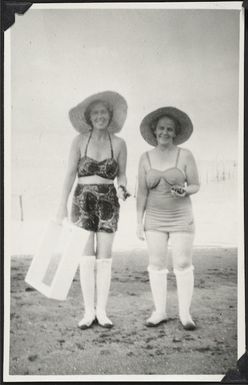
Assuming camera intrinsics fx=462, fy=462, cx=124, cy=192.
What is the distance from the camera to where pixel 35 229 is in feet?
5.13

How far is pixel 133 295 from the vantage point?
5.10 feet

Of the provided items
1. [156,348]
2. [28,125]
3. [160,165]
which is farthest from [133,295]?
[28,125]

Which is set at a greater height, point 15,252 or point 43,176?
point 43,176

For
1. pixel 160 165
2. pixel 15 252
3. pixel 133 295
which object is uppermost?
pixel 160 165

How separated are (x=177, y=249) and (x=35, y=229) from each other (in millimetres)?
485

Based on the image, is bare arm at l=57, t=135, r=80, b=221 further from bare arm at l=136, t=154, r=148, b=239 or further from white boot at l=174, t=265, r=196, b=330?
white boot at l=174, t=265, r=196, b=330

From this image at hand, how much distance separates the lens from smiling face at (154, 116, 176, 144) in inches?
62.0

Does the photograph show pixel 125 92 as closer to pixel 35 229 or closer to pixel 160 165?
pixel 160 165

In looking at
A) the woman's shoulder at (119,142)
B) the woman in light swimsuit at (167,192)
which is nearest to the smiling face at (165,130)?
the woman in light swimsuit at (167,192)

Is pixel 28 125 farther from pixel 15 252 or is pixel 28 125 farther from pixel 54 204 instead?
pixel 15 252

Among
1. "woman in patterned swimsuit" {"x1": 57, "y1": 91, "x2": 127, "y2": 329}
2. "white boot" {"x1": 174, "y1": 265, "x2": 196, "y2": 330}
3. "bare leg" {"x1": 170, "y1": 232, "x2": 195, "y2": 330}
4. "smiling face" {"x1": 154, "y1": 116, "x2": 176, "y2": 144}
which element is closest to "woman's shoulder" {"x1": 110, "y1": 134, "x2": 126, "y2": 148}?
"woman in patterned swimsuit" {"x1": 57, "y1": 91, "x2": 127, "y2": 329}

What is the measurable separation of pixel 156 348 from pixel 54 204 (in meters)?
0.59

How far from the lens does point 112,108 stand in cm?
158

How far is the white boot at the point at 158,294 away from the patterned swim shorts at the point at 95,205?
0.73 feet
